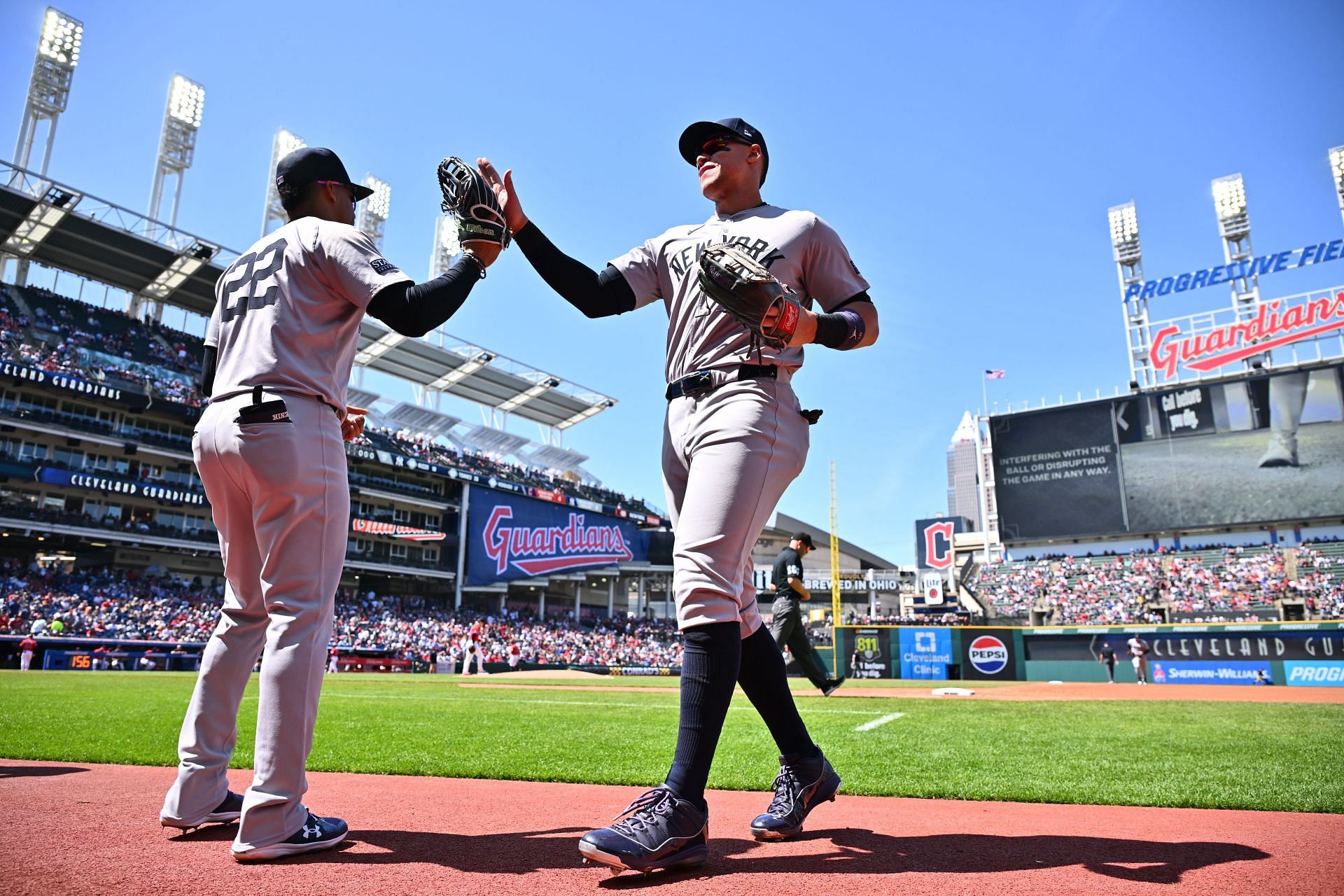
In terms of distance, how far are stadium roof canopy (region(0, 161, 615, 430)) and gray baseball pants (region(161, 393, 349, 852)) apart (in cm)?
2341

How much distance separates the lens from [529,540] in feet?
152

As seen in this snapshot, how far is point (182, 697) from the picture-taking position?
10.5m

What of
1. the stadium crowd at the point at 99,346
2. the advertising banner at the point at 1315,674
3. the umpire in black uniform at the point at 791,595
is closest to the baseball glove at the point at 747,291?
the umpire in black uniform at the point at 791,595

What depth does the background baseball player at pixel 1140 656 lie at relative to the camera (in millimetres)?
21641

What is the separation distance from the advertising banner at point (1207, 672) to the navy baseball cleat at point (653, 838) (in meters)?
24.4

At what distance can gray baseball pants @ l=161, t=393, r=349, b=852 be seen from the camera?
2.23m

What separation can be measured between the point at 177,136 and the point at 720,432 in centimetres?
4432

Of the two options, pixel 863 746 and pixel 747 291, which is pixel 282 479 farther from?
pixel 863 746

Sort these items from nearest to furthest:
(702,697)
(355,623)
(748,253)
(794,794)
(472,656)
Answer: (702,697) < (748,253) < (794,794) < (472,656) < (355,623)

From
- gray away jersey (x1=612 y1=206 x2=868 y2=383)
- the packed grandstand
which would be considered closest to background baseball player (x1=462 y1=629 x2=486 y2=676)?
the packed grandstand

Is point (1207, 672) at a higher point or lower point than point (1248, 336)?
lower

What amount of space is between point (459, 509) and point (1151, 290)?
38.0 metres

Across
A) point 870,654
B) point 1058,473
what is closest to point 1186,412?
point 1058,473

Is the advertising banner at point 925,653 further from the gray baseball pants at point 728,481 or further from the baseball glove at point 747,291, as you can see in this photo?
the baseball glove at point 747,291
